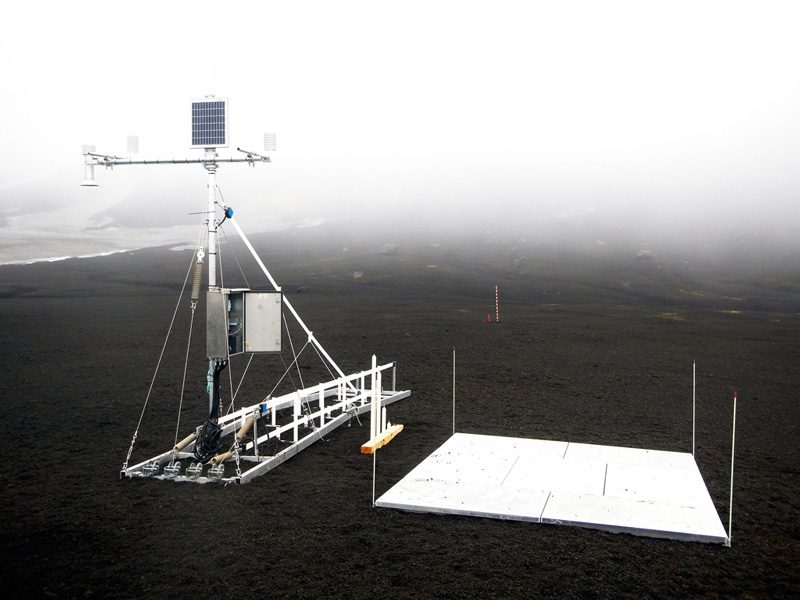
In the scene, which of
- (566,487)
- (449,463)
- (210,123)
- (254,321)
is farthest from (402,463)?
(210,123)

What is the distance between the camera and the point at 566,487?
25.5ft

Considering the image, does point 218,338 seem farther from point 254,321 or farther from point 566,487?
point 566,487

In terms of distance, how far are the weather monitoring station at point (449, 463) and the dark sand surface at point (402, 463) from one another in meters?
0.25

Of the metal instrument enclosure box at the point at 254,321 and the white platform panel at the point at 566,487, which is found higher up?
the metal instrument enclosure box at the point at 254,321

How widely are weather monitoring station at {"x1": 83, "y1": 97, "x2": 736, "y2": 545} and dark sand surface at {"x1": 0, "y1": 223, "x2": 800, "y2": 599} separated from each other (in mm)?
249

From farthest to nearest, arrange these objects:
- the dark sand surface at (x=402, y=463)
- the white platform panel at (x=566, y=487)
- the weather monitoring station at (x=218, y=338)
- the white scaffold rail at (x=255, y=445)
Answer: the weather monitoring station at (x=218, y=338)
the white scaffold rail at (x=255, y=445)
the white platform panel at (x=566, y=487)
the dark sand surface at (x=402, y=463)

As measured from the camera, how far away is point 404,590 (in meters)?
5.33

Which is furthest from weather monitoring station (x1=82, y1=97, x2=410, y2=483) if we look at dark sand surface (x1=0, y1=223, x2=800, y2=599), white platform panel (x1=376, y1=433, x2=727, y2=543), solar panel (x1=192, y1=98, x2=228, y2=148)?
white platform panel (x1=376, y1=433, x2=727, y2=543)

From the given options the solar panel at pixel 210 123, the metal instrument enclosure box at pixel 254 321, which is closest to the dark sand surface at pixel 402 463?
the metal instrument enclosure box at pixel 254 321

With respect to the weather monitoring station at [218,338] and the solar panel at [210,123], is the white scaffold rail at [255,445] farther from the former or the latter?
the solar panel at [210,123]

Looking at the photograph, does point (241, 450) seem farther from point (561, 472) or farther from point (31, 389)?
point (31, 389)

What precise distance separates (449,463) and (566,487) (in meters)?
1.52

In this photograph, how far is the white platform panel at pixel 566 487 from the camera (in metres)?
6.73

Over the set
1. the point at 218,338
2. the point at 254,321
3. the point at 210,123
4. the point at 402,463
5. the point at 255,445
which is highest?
the point at 210,123
